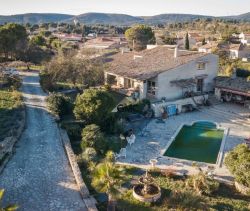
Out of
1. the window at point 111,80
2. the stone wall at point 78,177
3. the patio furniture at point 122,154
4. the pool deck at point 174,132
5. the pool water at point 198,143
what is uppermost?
the window at point 111,80

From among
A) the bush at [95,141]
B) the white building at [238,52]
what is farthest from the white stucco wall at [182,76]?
the white building at [238,52]

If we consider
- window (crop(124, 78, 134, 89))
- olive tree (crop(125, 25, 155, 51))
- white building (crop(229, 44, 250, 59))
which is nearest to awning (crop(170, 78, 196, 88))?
window (crop(124, 78, 134, 89))

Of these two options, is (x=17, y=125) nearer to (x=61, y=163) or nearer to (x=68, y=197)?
(x=61, y=163)

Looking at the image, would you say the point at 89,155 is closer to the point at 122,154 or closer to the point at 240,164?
the point at 122,154

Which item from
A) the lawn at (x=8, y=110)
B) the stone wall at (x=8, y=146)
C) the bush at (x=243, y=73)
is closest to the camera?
the stone wall at (x=8, y=146)

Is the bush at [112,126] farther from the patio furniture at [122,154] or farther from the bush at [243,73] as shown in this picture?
→ the bush at [243,73]

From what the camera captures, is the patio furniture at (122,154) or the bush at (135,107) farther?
the bush at (135,107)

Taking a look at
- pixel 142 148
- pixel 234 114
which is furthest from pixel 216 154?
pixel 234 114
